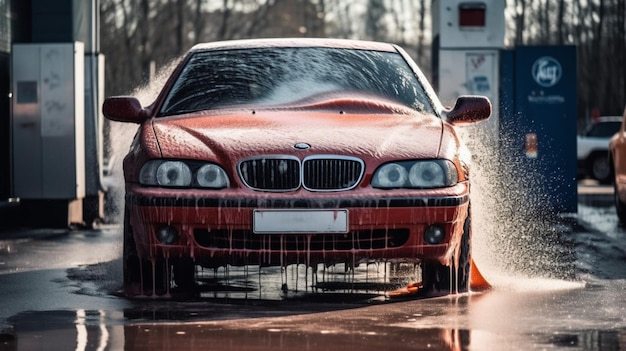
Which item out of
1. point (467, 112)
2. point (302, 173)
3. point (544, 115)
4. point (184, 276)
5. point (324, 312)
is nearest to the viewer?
point (324, 312)

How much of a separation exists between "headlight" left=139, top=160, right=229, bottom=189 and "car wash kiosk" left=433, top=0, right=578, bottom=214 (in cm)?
916

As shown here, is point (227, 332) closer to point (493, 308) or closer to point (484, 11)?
point (493, 308)

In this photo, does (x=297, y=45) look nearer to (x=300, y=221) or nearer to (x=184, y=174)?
(x=184, y=174)

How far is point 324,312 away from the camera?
7.89 metres

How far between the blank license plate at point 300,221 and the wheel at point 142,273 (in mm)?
Result: 792

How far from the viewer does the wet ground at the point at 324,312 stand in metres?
6.77

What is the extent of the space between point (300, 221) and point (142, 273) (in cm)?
102

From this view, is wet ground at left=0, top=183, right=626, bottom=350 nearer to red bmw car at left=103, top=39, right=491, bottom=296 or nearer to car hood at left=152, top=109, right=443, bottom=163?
red bmw car at left=103, top=39, right=491, bottom=296

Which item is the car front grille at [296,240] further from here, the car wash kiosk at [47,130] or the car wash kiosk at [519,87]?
the car wash kiosk at [519,87]

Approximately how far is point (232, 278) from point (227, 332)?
2.82 m

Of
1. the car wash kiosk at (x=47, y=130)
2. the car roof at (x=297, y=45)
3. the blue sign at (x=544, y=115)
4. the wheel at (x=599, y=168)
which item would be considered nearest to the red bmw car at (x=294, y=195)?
the car roof at (x=297, y=45)

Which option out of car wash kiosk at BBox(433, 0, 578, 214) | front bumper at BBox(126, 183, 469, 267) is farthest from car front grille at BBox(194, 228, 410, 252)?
car wash kiosk at BBox(433, 0, 578, 214)

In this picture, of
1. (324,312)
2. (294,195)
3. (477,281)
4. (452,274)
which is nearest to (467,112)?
(477,281)

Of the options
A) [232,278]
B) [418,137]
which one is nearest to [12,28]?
[232,278]
